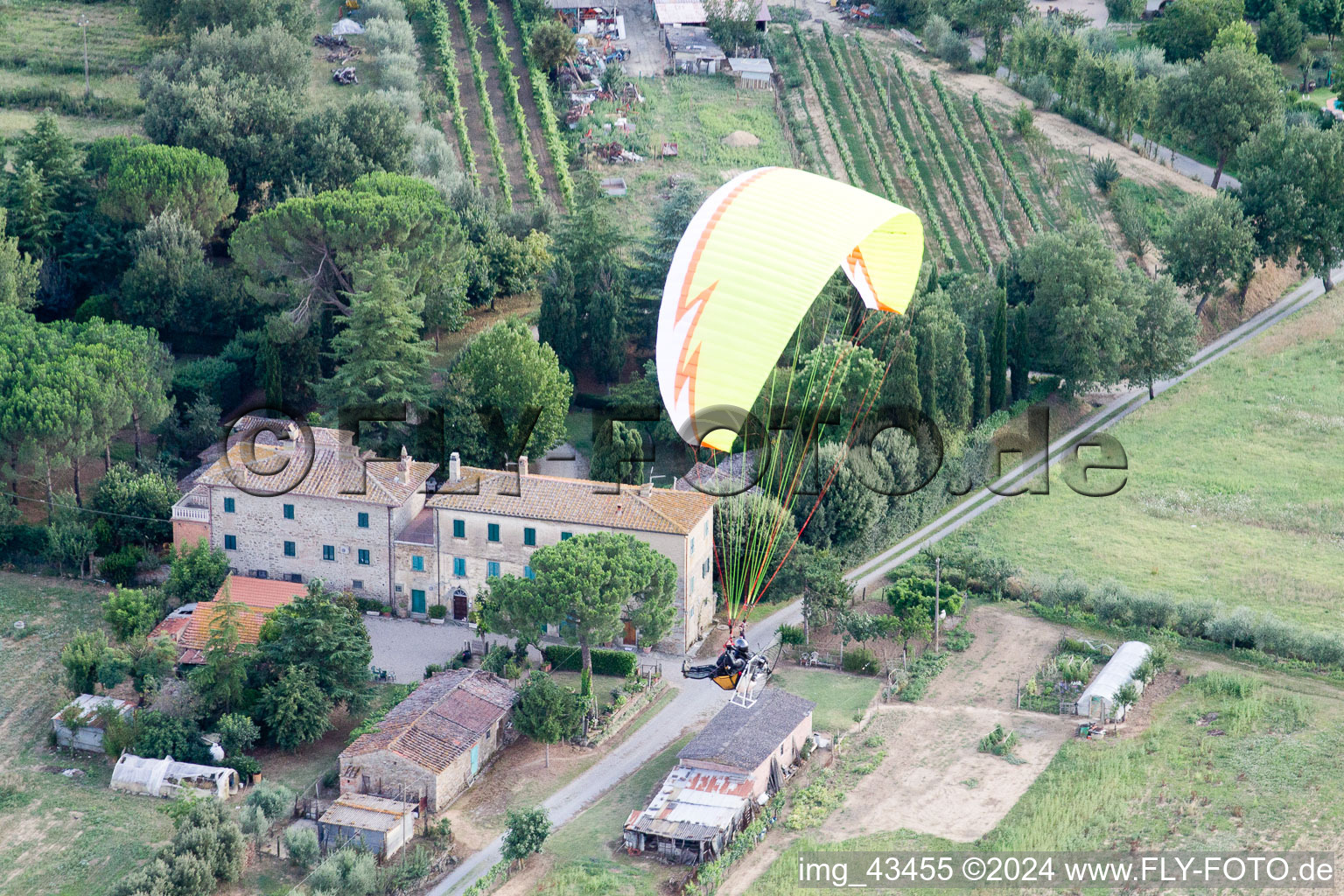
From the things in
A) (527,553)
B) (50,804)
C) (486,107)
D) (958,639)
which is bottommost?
(50,804)

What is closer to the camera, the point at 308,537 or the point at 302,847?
the point at 302,847

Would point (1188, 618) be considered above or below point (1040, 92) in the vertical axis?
below

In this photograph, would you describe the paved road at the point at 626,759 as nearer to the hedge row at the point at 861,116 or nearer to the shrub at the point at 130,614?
the shrub at the point at 130,614

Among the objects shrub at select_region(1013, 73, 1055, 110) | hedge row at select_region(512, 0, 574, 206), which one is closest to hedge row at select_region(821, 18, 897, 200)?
shrub at select_region(1013, 73, 1055, 110)

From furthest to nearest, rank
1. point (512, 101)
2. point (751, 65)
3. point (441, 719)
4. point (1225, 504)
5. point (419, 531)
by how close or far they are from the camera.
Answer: point (751, 65) → point (512, 101) → point (1225, 504) → point (419, 531) → point (441, 719)

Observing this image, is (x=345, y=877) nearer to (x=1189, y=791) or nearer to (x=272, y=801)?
(x=272, y=801)

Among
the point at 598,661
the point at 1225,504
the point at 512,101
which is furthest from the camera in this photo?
the point at 512,101

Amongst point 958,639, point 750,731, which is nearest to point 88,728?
point 750,731
